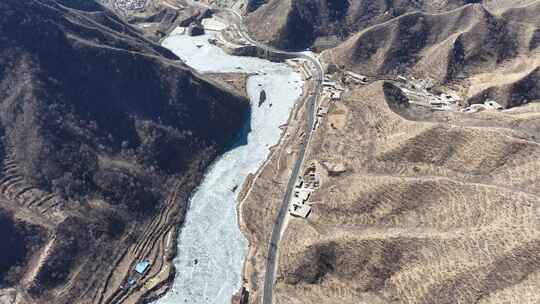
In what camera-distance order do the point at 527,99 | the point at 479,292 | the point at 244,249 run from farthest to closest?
1. the point at 527,99
2. the point at 244,249
3. the point at 479,292

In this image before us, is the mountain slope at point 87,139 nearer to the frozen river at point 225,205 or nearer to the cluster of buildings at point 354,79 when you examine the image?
the frozen river at point 225,205

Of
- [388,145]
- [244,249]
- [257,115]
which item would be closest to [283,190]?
[244,249]

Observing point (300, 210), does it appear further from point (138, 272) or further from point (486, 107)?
point (486, 107)

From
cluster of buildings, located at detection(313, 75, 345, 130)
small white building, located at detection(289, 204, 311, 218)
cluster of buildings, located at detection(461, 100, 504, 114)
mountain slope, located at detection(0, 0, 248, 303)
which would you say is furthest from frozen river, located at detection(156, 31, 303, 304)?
cluster of buildings, located at detection(461, 100, 504, 114)

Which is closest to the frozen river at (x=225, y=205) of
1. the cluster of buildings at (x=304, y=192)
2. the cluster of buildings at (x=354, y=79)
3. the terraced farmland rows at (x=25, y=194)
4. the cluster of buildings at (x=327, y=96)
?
the cluster of buildings at (x=327, y=96)

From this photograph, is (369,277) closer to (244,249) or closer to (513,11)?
(244,249)

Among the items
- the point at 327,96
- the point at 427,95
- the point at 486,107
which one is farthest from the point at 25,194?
the point at 486,107
